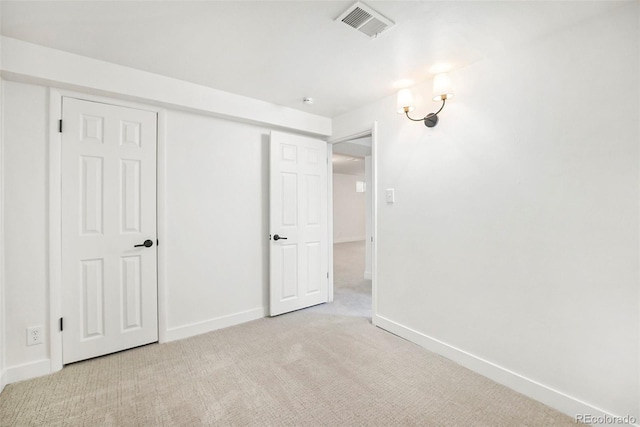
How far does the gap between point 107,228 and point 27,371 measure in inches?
43.6

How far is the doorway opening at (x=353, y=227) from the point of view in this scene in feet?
12.6

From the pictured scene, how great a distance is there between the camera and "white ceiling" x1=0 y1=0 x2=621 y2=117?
157 centimetres

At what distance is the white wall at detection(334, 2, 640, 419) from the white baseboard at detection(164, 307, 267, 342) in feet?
5.40

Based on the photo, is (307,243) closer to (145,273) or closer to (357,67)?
(145,273)

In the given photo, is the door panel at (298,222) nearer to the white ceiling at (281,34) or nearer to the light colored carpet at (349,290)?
the light colored carpet at (349,290)

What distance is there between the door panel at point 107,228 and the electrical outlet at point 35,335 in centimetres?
13

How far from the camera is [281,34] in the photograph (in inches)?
71.2

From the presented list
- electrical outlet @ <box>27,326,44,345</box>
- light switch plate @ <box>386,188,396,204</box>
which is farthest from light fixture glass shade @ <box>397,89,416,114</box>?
electrical outlet @ <box>27,326,44,345</box>

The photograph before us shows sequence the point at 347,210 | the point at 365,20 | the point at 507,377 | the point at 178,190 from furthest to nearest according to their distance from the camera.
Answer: the point at 347,210 < the point at 178,190 < the point at 507,377 < the point at 365,20

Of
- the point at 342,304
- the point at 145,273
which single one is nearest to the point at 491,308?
the point at 342,304

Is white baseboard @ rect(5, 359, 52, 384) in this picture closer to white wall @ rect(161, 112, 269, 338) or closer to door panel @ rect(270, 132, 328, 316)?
white wall @ rect(161, 112, 269, 338)

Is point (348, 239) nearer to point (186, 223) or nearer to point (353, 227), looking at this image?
point (353, 227)

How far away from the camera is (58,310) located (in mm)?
2115

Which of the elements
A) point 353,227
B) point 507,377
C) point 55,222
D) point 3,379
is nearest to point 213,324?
point 3,379
